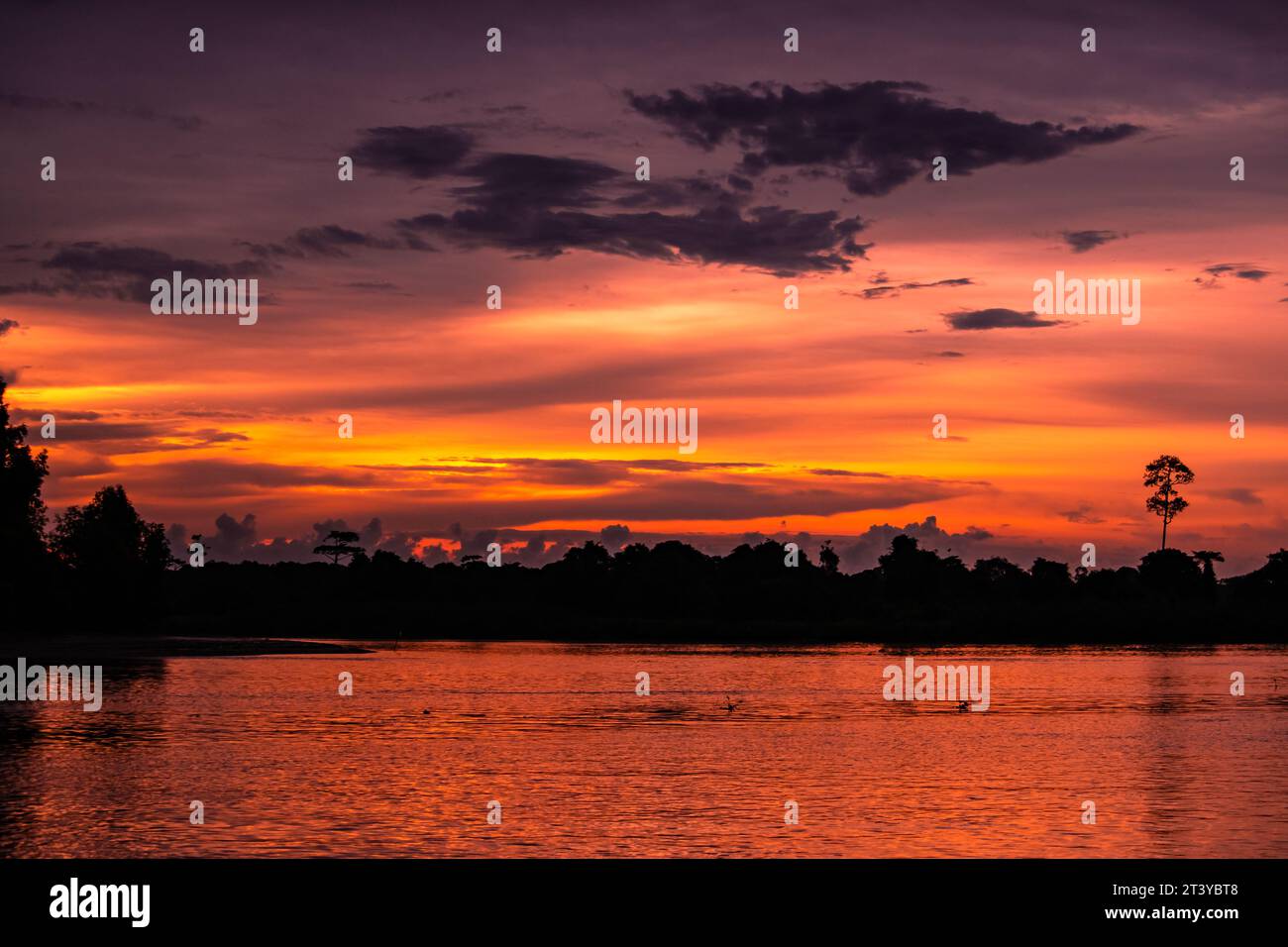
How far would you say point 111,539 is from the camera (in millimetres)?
158375

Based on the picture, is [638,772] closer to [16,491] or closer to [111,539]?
[16,491]

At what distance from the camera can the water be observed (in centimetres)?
3312

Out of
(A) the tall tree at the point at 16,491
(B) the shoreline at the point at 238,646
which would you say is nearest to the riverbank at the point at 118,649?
(B) the shoreline at the point at 238,646

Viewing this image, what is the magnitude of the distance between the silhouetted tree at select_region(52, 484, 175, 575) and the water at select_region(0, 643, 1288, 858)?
69.0 metres

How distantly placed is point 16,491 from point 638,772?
224 ft

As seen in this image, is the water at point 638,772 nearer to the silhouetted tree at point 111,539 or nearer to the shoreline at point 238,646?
the shoreline at point 238,646

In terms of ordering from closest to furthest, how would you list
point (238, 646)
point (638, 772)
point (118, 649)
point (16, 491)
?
point (638, 772), point (16, 491), point (118, 649), point (238, 646)

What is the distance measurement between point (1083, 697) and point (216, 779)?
201 feet

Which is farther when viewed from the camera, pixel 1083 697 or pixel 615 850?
pixel 1083 697

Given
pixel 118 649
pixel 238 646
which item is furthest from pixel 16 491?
pixel 238 646
